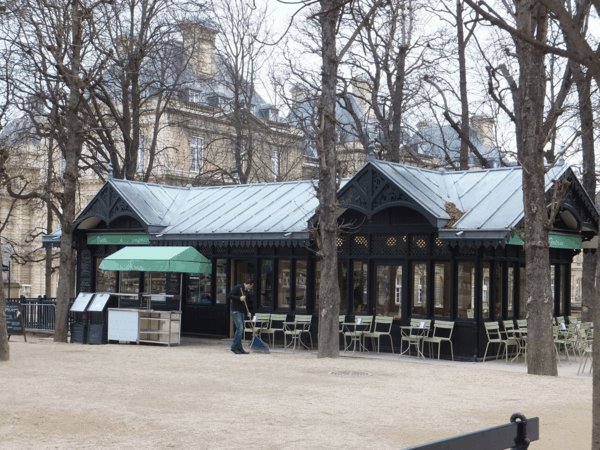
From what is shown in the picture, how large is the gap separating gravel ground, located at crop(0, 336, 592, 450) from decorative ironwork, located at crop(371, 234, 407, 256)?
10.2 feet

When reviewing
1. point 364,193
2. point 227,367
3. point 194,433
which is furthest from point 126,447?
point 364,193

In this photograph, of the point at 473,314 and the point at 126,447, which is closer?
the point at 126,447

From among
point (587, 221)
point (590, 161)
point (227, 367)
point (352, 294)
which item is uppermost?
point (590, 161)

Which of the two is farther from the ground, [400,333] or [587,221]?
[587,221]

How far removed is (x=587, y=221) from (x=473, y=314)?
4188 millimetres

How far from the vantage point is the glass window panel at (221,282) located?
24.8 m

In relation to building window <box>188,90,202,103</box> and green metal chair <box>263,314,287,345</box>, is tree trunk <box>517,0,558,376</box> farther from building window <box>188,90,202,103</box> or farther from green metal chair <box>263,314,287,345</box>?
building window <box>188,90,202,103</box>

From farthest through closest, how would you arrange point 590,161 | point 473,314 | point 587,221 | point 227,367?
point 590,161
point 587,221
point 473,314
point 227,367

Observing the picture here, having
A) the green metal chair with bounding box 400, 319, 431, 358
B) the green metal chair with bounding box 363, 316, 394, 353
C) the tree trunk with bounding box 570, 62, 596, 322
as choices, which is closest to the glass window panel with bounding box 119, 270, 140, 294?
the green metal chair with bounding box 363, 316, 394, 353

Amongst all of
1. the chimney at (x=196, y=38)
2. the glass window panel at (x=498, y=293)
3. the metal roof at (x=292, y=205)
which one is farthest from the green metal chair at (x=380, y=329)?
the chimney at (x=196, y=38)

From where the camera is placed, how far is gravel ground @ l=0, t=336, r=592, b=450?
935cm

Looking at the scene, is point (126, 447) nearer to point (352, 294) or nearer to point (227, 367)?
point (227, 367)

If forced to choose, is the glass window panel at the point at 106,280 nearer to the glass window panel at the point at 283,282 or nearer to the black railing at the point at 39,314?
the black railing at the point at 39,314

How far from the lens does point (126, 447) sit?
863cm
